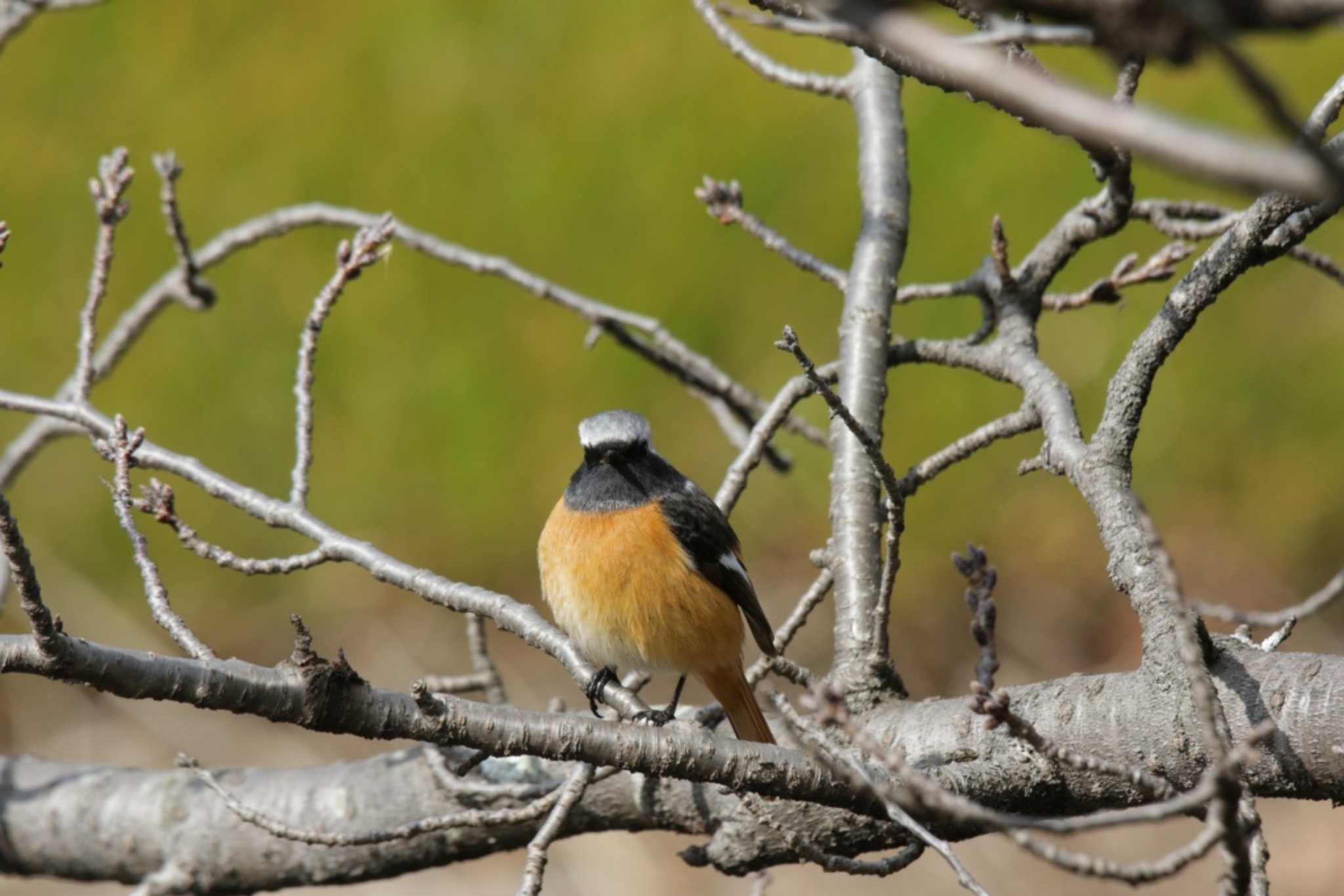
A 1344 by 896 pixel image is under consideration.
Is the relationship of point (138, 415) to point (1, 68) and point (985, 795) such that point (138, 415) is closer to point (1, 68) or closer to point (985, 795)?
point (1, 68)

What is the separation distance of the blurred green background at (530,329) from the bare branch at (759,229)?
6.81 feet

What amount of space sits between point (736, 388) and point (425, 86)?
11.7ft

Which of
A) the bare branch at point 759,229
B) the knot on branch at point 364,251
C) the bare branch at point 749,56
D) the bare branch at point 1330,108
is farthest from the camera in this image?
the bare branch at point 759,229

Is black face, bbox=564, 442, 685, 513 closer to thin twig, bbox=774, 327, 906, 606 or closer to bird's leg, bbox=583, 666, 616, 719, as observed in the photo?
bird's leg, bbox=583, 666, 616, 719

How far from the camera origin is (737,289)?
5910 millimetres

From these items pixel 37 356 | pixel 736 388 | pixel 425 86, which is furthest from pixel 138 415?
pixel 736 388

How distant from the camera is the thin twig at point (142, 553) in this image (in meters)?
2.09

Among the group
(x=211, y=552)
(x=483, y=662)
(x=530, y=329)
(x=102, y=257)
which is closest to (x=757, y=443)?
(x=483, y=662)

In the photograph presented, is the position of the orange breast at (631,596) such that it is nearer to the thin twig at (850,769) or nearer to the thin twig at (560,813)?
the thin twig at (560,813)

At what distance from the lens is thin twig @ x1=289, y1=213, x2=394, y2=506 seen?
2.79 metres

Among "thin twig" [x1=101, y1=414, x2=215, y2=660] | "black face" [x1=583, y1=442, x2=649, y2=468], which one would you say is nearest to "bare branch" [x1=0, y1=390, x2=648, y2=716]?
"thin twig" [x1=101, y1=414, x2=215, y2=660]

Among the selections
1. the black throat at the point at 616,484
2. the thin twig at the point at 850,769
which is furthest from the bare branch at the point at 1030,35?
the black throat at the point at 616,484

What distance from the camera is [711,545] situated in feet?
13.2

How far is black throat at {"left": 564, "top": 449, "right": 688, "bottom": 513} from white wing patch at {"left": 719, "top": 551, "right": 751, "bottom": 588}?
26cm
